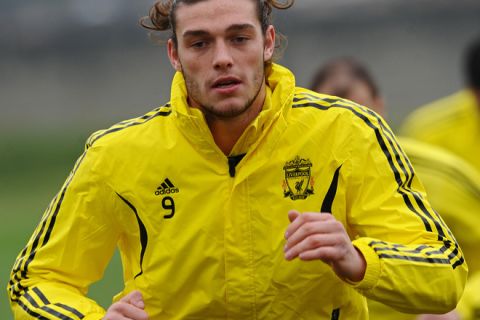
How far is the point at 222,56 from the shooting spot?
5000mm

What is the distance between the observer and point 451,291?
4.89m

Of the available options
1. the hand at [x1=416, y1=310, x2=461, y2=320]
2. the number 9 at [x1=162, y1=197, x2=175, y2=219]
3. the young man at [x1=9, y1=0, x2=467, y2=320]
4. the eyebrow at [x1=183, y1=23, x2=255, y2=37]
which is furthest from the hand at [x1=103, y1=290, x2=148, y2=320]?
the hand at [x1=416, y1=310, x2=461, y2=320]

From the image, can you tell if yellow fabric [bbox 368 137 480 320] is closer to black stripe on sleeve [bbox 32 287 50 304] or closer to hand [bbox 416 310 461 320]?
hand [bbox 416 310 461 320]

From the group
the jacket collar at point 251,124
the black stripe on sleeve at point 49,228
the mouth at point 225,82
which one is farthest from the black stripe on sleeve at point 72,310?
the mouth at point 225,82

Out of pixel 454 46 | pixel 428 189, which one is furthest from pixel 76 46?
pixel 428 189

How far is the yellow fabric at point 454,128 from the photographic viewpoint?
8898mm

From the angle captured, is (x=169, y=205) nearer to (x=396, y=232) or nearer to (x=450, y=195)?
(x=396, y=232)

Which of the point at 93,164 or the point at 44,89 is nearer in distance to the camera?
the point at 93,164

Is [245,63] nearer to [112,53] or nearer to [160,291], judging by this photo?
[160,291]

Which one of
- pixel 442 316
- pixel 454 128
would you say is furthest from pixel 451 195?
pixel 454 128

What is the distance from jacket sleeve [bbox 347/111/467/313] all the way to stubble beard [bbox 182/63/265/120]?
0.41 m

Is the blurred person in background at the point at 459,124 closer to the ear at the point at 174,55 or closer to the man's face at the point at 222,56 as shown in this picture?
the ear at the point at 174,55

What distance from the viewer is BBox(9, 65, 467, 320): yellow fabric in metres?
4.99

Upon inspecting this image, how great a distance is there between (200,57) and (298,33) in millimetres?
18080
